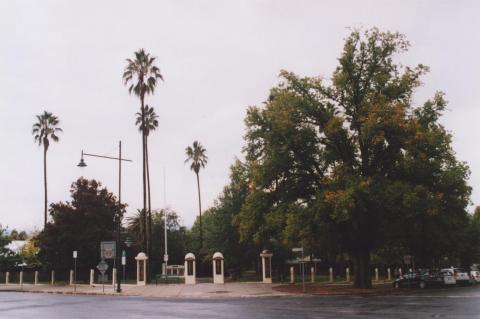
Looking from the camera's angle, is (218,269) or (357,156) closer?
(357,156)

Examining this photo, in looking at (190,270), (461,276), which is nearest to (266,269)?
(190,270)

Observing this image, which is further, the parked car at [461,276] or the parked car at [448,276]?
the parked car at [461,276]

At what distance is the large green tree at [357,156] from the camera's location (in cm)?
3031

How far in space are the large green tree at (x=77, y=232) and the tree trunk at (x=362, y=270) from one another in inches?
982

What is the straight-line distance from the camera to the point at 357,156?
33812mm

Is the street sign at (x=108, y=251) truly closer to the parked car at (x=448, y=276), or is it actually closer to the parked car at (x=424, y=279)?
the parked car at (x=424, y=279)

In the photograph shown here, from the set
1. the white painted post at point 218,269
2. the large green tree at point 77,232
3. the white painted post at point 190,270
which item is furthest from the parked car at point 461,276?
the large green tree at point 77,232

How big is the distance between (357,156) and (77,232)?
30.6 m

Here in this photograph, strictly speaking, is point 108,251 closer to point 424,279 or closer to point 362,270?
A: point 362,270

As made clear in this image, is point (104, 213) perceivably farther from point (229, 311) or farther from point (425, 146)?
point (229, 311)

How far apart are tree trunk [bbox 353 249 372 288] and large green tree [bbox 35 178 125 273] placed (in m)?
24.9

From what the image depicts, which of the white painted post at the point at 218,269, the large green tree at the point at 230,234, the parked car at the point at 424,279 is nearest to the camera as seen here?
the parked car at the point at 424,279

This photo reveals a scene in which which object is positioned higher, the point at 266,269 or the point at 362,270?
the point at 362,270

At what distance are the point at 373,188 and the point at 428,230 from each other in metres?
6.99
